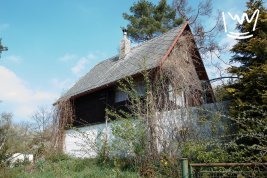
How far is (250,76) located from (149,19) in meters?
19.3

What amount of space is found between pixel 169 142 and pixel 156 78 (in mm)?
3333

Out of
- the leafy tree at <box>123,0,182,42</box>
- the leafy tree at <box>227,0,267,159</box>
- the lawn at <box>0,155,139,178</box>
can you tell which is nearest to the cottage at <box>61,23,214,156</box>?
the lawn at <box>0,155,139,178</box>

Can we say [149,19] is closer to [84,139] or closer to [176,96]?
[84,139]

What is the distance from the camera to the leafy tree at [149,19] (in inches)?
1017

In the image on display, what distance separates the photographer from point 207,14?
23406 millimetres

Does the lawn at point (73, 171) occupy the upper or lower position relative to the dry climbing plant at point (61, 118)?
lower

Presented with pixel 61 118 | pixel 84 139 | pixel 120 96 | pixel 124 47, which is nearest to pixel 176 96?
pixel 120 96

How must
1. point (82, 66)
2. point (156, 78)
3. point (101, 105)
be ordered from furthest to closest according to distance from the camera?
point (82, 66) < point (101, 105) < point (156, 78)

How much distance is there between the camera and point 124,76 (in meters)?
11.6

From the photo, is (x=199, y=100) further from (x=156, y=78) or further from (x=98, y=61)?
(x=98, y=61)

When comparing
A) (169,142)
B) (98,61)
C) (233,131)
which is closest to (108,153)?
(169,142)

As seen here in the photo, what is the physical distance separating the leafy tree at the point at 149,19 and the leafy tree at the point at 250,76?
684 inches

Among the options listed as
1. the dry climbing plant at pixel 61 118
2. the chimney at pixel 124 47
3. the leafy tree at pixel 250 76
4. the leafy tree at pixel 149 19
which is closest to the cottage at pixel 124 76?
the chimney at pixel 124 47

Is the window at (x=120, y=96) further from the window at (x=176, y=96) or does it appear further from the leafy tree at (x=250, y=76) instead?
the leafy tree at (x=250, y=76)
